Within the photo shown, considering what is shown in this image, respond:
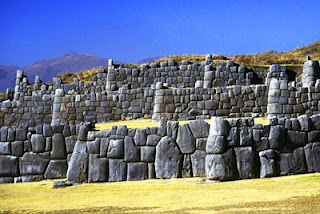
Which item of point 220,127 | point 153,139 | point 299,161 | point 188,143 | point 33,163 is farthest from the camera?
point 33,163

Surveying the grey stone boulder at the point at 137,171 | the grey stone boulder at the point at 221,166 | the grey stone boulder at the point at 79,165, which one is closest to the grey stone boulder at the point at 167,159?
the grey stone boulder at the point at 137,171

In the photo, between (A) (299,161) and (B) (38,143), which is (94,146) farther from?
(A) (299,161)

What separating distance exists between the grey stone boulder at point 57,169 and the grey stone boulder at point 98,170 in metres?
1.64

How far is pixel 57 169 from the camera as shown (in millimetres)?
16656

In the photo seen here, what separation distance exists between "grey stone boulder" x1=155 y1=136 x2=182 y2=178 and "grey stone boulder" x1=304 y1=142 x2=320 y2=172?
288 centimetres

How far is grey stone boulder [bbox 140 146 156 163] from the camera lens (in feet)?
49.1

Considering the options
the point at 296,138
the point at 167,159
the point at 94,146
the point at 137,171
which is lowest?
the point at 137,171

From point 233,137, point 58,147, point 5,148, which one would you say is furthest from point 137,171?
point 5,148

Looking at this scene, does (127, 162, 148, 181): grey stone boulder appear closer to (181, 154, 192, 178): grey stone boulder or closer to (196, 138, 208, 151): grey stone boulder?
(181, 154, 192, 178): grey stone boulder

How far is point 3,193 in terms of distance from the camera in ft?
49.5

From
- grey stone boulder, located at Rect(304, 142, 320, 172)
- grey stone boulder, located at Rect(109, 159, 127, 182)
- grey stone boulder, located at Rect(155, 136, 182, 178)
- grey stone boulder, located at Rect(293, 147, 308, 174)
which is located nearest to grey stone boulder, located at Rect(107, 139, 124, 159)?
grey stone boulder, located at Rect(109, 159, 127, 182)

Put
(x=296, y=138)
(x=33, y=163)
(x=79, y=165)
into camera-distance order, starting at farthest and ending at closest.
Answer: (x=33, y=163) → (x=79, y=165) → (x=296, y=138)

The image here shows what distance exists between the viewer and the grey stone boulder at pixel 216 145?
1388 centimetres

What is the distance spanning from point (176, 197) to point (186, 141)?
2603 millimetres
